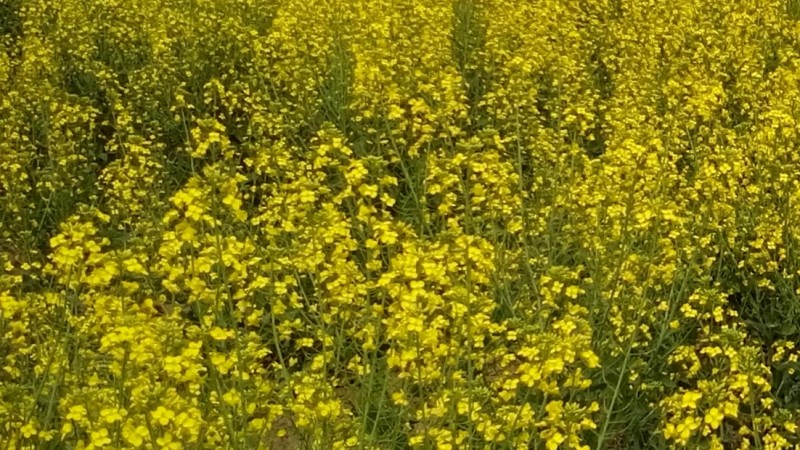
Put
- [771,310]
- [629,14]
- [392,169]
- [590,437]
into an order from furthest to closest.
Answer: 1. [629,14]
2. [392,169]
3. [771,310]
4. [590,437]

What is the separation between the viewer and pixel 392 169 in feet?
16.5

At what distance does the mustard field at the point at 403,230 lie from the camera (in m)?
2.70

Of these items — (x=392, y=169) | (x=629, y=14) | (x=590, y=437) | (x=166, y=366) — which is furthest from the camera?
(x=629, y=14)

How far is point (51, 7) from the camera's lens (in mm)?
6457

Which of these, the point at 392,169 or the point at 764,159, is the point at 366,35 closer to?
the point at 392,169

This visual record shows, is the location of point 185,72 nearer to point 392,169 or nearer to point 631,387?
point 392,169

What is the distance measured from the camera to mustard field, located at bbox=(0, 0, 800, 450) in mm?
2701

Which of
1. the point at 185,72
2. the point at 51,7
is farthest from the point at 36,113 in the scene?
the point at 51,7

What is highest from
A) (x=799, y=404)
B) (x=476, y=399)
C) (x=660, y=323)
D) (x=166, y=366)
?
(x=166, y=366)

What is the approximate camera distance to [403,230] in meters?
3.32

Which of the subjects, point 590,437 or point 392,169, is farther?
point 392,169

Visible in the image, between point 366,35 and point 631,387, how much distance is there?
2643 millimetres

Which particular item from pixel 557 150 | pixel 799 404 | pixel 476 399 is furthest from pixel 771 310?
pixel 476 399

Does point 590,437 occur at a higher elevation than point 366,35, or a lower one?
lower
